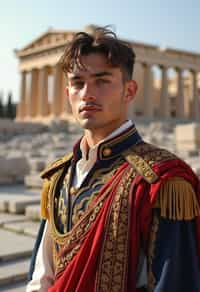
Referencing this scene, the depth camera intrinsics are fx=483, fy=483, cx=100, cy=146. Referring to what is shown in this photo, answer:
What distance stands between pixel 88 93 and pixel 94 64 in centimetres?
12

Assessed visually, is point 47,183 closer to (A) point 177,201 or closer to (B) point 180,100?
(A) point 177,201

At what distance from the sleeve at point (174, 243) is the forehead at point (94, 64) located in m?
0.55

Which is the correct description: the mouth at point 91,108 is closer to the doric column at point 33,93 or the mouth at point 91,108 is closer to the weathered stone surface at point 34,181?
the weathered stone surface at point 34,181

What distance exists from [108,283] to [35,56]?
6047 centimetres

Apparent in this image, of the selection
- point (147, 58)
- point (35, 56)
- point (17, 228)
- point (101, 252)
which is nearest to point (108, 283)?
point (101, 252)

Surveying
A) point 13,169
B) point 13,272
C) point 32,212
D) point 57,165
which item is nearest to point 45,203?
point 57,165

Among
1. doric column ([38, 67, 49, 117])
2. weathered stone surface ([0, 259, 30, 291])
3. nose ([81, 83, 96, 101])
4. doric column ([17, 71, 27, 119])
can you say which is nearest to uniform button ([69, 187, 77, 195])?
nose ([81, 83, 96, 101])

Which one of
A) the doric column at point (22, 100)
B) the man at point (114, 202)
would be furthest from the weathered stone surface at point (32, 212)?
the doric column at point (22, 100)

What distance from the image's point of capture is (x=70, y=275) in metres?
1.91

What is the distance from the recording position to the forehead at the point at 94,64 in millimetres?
2014

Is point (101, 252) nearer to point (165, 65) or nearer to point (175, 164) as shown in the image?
point (175, 164)

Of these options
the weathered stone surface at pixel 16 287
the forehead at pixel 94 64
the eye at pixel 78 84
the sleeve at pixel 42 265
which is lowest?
the weathered stone surface at pixel 16 287

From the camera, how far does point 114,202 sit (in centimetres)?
190

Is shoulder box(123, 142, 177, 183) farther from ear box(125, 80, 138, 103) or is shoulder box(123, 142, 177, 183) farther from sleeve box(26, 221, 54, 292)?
sleeve box(26, 221, 54, 292)
